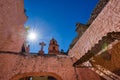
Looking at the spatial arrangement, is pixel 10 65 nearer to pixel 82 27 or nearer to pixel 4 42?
pixel 4 42

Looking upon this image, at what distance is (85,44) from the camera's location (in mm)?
7645

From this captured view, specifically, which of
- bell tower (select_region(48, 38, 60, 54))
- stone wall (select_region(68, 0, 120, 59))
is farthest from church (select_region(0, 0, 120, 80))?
bell tower (select_region(48, 38, 60, 54))

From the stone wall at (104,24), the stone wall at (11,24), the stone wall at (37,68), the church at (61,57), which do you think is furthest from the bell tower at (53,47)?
the stone wall at (104,24)

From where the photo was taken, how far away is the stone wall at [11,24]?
8.62 meters

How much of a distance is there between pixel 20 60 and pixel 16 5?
4.91 m

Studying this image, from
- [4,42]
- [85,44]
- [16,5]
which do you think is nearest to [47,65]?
[85,44]

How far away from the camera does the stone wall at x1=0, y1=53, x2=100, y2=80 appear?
773cm

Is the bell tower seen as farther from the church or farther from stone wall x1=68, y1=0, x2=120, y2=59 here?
stone wall x1=68, y1=0, x2=120, y2=59

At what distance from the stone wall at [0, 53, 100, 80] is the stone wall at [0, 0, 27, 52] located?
127 centimetres

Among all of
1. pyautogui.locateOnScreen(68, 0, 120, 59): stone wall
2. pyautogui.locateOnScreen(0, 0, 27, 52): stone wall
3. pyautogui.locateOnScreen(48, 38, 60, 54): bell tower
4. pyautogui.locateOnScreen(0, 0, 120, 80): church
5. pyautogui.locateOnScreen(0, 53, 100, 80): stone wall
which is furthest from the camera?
pyautogui.locateOnScreen(48, 38, 60, 54): bell tower

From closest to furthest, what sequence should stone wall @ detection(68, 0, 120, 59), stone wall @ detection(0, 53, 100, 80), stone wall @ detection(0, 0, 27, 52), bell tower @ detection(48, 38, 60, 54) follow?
stone wall @ detection(68, 0, 120, 59)
stone wall @ detection(0, 53, 100, 80)
stone wall @ detection(0, 0, 27, 52)
bell tower @ detection(48, 38, 60, 54)

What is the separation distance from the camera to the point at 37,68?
320 inches

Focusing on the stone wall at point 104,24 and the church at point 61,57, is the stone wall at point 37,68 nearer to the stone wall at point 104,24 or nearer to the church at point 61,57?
the church at point 61,57

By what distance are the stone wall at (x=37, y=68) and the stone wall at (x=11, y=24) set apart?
50.1 inches
